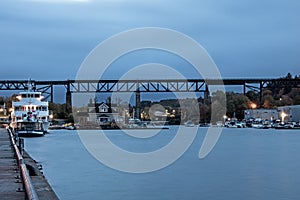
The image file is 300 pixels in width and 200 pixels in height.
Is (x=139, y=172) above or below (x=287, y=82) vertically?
below

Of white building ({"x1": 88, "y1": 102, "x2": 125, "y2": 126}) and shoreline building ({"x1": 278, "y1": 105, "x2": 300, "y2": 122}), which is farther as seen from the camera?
white building ({"x1": 88, "y1": 102, "x2": 125, "y2": 126})

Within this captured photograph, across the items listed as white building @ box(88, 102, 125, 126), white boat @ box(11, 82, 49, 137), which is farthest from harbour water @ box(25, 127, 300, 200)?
white building @ box(88, 102, 125, 126)

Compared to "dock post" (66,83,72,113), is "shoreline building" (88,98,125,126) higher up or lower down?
lower down

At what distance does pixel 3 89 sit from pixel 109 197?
12615cm

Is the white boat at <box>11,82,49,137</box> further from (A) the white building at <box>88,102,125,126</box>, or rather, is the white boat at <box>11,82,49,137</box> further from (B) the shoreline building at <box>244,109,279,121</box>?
(B) the shoreline building at <box>244,109,279,121</box>

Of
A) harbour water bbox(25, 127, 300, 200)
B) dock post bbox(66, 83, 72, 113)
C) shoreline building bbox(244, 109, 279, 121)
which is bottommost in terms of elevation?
harbour water bbox(25, 127, 300, 200)

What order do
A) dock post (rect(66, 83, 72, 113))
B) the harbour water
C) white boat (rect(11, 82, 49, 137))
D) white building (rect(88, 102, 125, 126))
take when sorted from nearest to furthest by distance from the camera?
the harbour water
white boat (rect(11, 82, 49, 137))
dock post (rect(66, 83, 72, 113))
white building (rect(88, 102, 125, 126))

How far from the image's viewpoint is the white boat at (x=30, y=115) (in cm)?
8050

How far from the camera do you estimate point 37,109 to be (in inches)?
3462

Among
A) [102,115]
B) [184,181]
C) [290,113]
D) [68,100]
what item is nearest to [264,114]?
[290,113]

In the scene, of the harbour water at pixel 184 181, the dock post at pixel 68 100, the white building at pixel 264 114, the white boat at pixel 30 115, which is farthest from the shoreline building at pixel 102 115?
the harbour water at pixel 184 181

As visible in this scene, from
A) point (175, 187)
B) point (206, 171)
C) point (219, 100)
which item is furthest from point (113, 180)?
point (219, 100)

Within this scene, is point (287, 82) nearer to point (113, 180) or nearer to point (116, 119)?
point (116, 119)

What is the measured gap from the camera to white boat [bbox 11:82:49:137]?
264 ft
